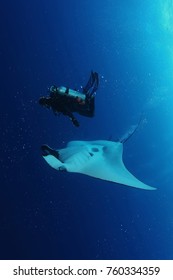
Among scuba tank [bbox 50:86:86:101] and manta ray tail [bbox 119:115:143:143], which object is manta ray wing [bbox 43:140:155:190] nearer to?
manta ray tail [bbox 119:115:143:143]

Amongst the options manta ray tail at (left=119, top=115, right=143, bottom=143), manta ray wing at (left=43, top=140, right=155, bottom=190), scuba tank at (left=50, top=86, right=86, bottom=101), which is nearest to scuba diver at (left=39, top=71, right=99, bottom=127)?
scuba tank at (left=50, top=86, right=86, bottom=101)

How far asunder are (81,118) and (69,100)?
0.41 m

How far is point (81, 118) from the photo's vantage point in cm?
318

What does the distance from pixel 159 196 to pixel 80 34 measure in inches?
108

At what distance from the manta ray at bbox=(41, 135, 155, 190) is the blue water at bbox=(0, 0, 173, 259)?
0.12 m

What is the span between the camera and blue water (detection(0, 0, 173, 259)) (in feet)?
9.55

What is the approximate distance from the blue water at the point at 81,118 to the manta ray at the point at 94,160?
0.38ft

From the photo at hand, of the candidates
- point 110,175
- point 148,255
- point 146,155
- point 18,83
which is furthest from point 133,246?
point 18,83

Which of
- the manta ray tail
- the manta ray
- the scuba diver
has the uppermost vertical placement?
the manta ray tail

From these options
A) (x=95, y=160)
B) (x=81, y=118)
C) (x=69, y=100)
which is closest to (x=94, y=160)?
(x=95, y=160)

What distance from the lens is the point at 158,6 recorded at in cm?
398

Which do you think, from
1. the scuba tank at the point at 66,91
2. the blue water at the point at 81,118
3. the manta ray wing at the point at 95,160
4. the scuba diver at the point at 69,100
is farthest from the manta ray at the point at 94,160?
the scuba tank at the point at 66,91

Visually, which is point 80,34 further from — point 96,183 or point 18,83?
point 96,183

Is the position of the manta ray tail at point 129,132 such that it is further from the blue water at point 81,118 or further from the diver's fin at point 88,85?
the diver's fin at point 88,85
